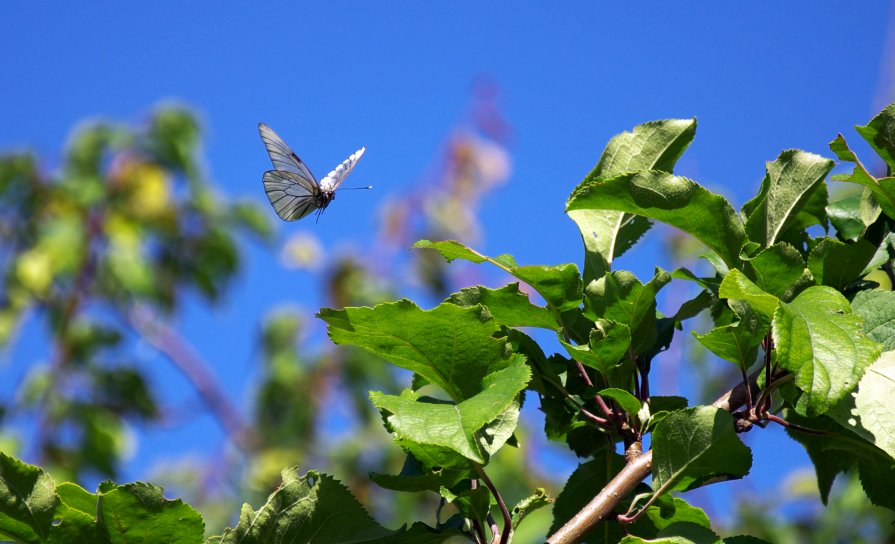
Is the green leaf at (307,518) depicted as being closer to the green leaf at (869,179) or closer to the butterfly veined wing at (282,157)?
the green leaf at (869,179)

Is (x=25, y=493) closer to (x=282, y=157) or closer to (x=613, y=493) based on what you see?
(x=613, y=493)

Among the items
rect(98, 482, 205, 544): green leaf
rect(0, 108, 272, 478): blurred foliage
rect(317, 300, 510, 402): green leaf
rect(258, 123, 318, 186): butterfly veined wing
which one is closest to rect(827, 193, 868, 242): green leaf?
rect(317, 300, 510, 402): green leaf

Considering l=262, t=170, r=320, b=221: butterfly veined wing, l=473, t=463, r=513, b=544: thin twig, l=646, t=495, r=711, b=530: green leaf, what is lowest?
l=646, t=495, r=711, b=530: green leaf

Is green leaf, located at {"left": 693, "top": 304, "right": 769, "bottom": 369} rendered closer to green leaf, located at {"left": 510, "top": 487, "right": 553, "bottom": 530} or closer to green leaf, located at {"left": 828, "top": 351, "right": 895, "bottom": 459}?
green leaf, located at {"left": 828, "top": 351, "right": 895, "bottom": 459}

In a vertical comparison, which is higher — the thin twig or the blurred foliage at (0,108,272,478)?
the blurred foliage at (0,108,272,478)

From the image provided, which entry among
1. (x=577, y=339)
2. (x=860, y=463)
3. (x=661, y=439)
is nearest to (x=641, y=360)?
(x=577, y=339)
